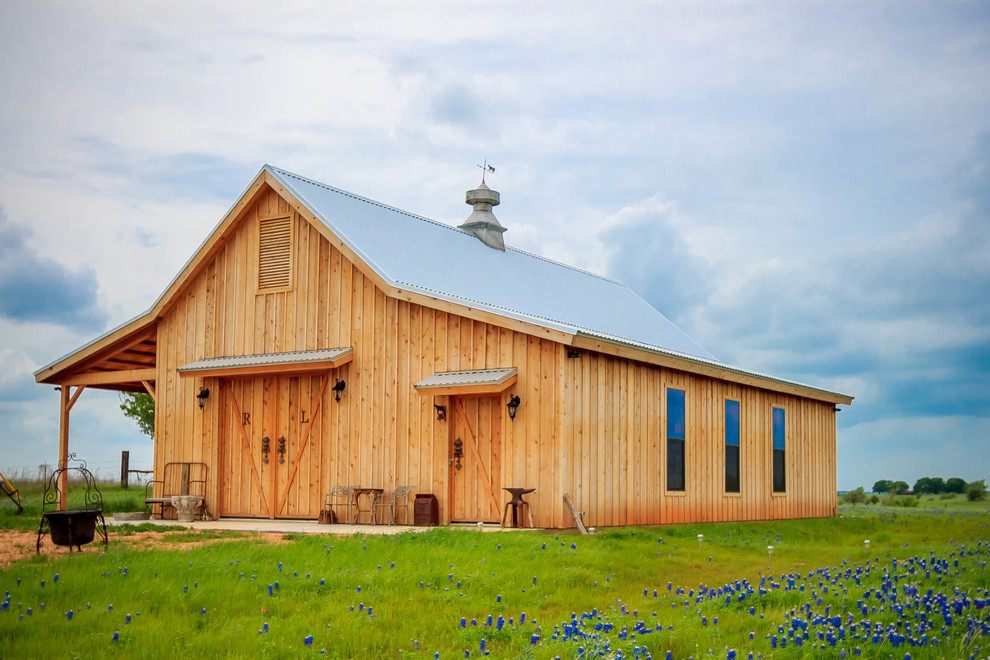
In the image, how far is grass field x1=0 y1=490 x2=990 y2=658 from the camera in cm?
660

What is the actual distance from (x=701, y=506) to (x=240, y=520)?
8.36 m

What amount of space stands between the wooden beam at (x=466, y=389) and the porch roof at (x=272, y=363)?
2.05 m

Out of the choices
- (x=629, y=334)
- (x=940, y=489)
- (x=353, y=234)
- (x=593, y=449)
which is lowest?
(x=940, y=489)

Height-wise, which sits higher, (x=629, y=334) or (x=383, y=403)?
(x=629, y=334)

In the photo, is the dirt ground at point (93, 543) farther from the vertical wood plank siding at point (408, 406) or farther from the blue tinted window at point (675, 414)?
the blue tinted window at point (675, 414)

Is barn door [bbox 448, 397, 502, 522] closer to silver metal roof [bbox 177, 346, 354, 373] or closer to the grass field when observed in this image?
silver metal roof [bbox 177, 346, 354, 373]

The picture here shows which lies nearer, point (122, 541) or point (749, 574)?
point (749, 574)

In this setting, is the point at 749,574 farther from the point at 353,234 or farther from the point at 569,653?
the point at 353,234

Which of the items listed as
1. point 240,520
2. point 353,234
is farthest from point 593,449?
point 240,520

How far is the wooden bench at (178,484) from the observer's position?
18.1 m

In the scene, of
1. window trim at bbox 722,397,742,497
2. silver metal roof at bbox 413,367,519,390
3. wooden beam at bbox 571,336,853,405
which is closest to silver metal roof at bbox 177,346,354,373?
silver metal roof at bbox 413,367,519,390

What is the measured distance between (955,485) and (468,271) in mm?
24155

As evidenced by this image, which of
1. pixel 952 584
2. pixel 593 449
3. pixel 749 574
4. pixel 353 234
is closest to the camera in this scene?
pixel 952 584

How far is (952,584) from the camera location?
27.4 feet
